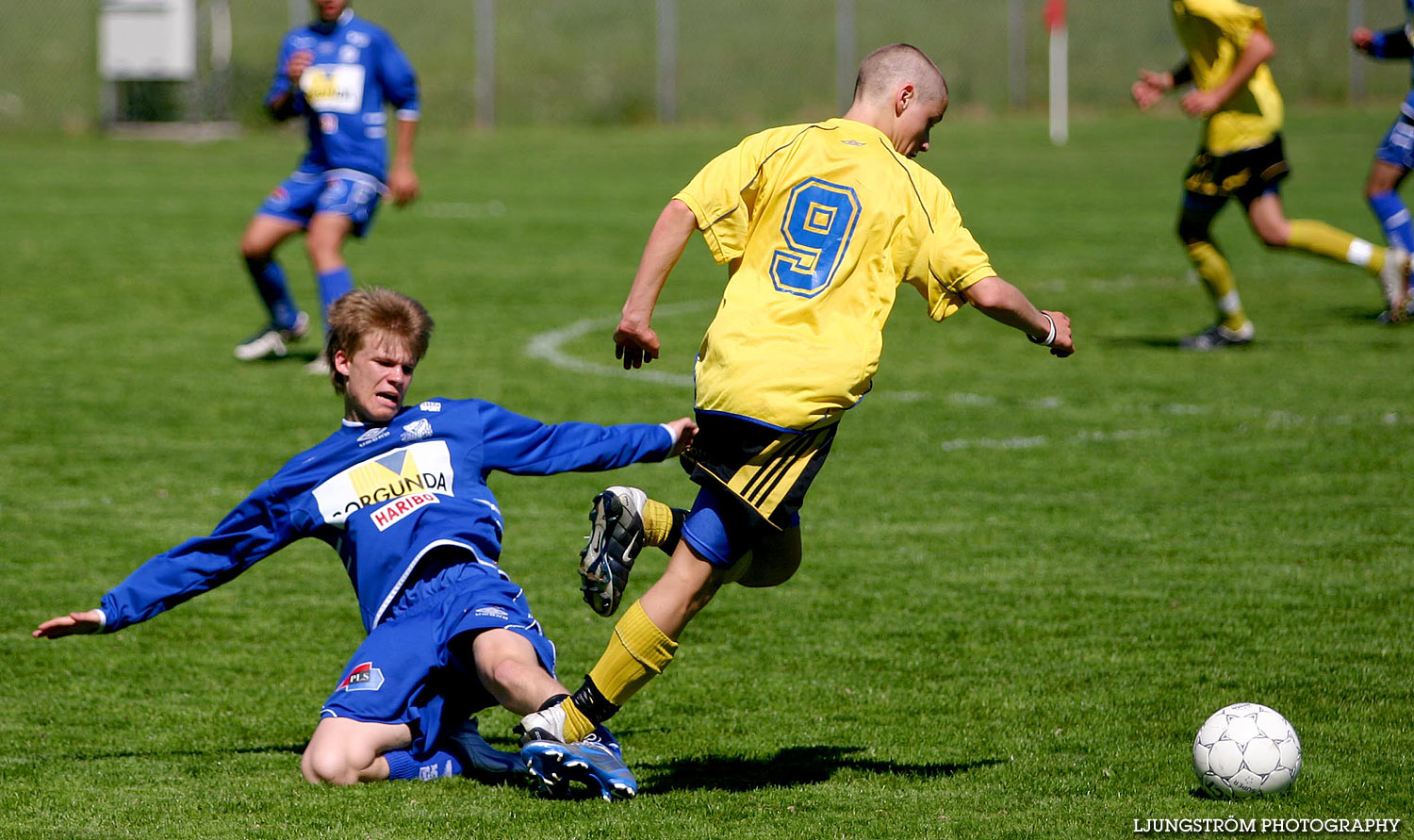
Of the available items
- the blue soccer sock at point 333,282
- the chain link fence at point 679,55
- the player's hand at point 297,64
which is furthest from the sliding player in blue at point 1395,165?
the chain link fence at point 679,55

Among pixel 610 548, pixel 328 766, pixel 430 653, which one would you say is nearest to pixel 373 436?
pixel 430 653

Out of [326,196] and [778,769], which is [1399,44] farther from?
[778,769]

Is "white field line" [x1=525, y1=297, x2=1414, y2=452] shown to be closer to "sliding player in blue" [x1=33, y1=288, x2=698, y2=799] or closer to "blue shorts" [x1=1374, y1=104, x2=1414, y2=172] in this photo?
"blue shorts" [x1=1374, y1=104, x2=1414, y2=172]

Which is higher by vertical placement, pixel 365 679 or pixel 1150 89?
pixel 1150 89

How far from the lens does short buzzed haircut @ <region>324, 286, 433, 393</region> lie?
452 cm

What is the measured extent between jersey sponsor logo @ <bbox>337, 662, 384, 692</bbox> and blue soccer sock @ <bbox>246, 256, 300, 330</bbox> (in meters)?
6.92

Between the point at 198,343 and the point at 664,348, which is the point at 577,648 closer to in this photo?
the point at 664,348

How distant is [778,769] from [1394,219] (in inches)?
351

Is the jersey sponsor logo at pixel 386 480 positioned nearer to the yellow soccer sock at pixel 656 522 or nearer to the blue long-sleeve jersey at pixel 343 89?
the yellow soccer sock at pixel 656 522

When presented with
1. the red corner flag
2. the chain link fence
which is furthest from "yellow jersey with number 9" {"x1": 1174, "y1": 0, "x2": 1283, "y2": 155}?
the chain link fence

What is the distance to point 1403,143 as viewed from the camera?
1154 cm

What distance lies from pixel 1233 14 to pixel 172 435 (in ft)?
22.9

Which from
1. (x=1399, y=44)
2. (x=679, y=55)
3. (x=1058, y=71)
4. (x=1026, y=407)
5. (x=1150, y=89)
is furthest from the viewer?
(x=679, y=55)

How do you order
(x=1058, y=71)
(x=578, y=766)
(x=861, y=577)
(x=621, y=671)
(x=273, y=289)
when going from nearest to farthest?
(x=578, y=766)
(x=621, y=671)
(x=861, y=577)
(x=273, y=289)
(x=1058, y=71)
